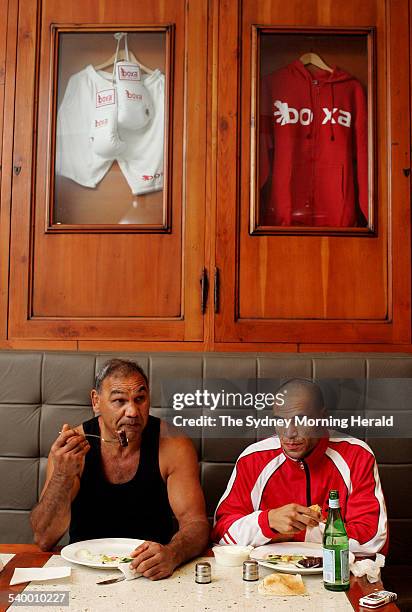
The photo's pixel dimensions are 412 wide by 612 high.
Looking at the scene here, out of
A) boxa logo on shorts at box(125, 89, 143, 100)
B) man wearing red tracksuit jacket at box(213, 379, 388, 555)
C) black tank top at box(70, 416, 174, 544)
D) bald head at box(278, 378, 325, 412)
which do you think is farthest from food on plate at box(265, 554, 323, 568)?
boxa logo on shorts at box(125, 89, 143, 100)

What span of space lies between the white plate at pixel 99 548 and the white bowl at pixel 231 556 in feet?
0.71

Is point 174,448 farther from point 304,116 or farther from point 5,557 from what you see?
point 304,116

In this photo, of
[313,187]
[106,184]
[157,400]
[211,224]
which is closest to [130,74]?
[106,184]

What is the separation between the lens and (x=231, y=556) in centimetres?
162

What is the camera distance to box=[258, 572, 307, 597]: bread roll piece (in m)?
1.45

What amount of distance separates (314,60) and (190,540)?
165cm

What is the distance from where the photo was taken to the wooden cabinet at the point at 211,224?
238 cm

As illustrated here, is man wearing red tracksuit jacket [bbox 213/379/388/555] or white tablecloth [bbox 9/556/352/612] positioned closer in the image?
white tablecloth [bbox 9/556/352/612]

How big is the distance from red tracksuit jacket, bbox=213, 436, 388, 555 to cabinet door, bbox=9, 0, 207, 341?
533 millimetres

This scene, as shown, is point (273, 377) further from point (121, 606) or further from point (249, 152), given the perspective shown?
point (121, 606)

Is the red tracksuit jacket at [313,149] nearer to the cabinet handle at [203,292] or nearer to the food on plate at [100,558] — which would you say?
the cabinet handle at [203,292]

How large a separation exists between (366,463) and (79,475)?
2.59 ft

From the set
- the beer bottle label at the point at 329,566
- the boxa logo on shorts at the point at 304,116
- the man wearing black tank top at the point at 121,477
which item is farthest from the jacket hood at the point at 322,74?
the beer bottle label at the point at 329,566
